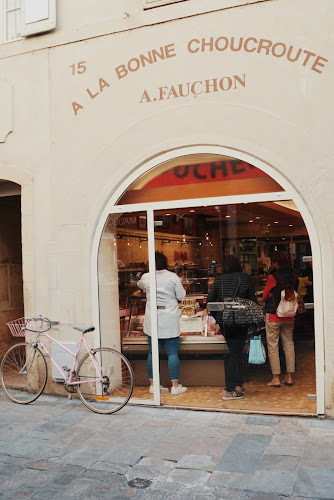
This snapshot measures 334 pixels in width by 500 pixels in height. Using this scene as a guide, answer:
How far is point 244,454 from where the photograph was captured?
188 inches

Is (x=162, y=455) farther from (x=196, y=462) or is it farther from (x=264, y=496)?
(x=264, y=496)

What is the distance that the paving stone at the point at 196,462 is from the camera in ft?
14.9

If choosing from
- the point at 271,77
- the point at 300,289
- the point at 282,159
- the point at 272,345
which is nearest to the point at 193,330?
the point at 272,345

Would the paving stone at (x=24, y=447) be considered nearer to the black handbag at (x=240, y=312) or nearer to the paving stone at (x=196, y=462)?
the paving stone at (x=196, y=462)

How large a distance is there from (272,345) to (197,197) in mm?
2083

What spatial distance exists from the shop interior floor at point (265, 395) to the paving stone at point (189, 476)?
1.73 meters

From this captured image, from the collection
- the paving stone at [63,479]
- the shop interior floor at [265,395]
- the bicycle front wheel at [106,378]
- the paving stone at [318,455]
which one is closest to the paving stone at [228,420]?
the shop interior floor at [265,395]

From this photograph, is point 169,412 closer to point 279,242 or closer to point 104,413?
point 104,413

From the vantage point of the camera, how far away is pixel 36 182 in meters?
7.04

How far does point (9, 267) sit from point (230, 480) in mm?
5951

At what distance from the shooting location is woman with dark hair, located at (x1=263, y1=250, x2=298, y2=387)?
665 cm

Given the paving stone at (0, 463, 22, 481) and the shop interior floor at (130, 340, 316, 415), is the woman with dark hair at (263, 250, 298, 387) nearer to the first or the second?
the shop interior floor at (130, 340, 316, 415)

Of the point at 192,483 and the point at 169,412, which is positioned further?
the point at 169,412

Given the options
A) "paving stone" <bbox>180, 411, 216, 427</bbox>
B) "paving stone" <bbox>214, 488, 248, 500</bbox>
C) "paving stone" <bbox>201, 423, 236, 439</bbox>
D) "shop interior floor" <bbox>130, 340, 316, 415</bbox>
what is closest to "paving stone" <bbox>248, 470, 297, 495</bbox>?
"paving stone" <bbox>214, 488, 248, 500</bbox>
